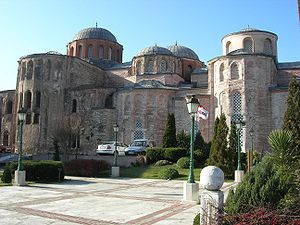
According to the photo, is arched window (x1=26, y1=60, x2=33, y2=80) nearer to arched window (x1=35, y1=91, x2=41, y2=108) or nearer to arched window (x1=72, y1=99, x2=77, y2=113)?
arched window (x1=35, y1=91, x2=41, y2=108)

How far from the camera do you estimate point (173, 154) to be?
26.7 metres

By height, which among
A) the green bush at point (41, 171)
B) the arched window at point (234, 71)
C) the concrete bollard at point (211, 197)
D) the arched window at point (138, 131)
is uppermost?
the arched window at point (234, 71)

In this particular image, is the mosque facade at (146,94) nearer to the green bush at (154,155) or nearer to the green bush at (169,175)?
the green bush at (154,155)

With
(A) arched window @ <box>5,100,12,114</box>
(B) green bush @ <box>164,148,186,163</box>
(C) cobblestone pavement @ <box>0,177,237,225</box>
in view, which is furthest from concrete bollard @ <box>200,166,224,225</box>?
(A) arched window @ <box>5,100,12,114</box>

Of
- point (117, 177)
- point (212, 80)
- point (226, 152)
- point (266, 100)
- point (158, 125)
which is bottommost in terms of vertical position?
point (117, 177)

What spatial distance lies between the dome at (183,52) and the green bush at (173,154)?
1999 cm

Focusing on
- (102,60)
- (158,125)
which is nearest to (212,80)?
(158,125)

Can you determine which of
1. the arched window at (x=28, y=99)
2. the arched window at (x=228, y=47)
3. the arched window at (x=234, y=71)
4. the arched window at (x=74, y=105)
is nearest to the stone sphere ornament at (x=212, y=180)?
the arched window at (x=234, y=71)

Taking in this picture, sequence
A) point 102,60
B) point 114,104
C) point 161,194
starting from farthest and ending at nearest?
1. point 102,60
2. point 114,104
3. point 161,194

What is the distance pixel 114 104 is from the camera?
36688mm

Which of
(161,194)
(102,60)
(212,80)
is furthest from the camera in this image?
(102,60)

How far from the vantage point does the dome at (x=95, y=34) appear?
45438mm

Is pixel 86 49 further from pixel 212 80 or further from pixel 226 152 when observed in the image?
pixel 226 152

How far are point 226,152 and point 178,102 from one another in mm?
15028
